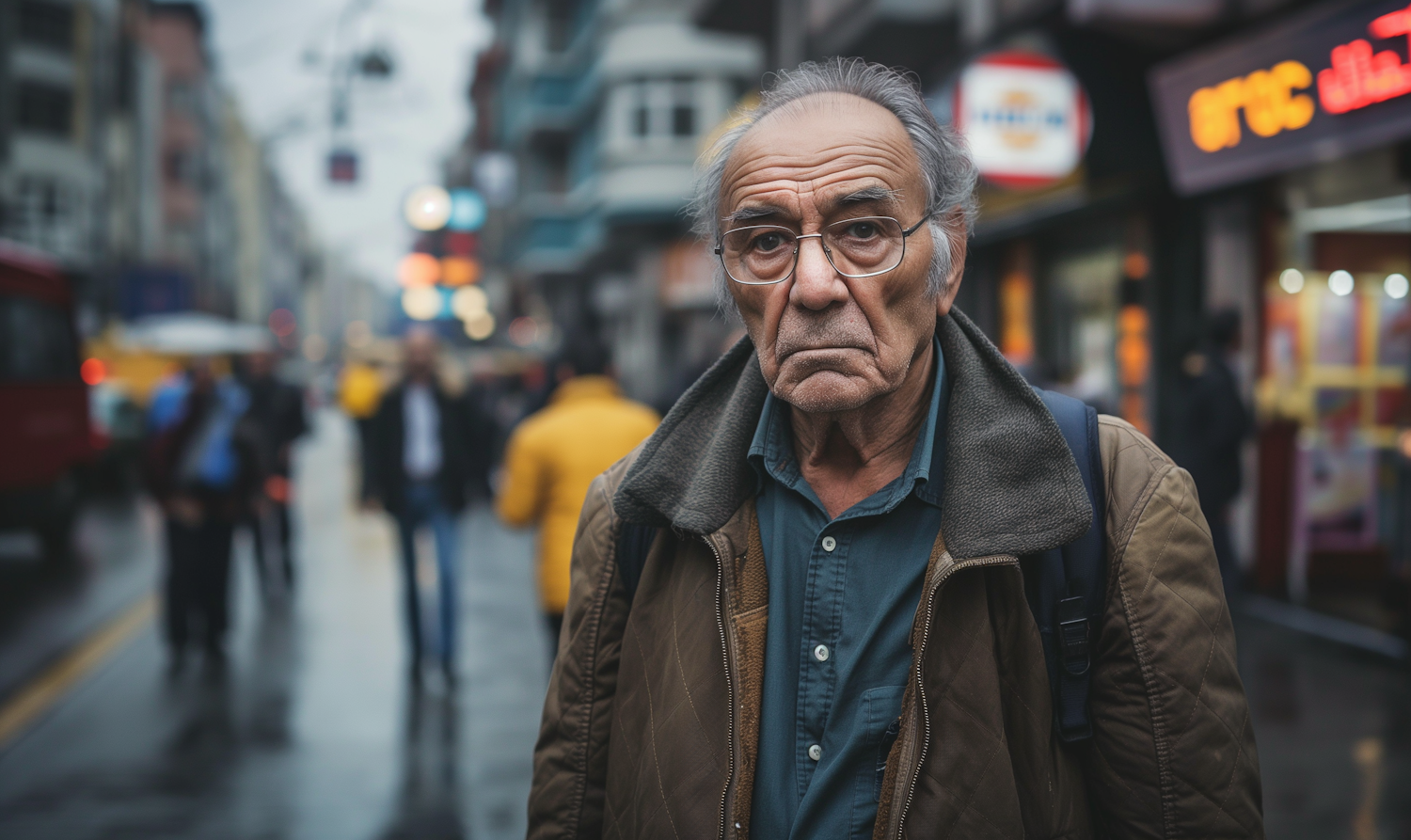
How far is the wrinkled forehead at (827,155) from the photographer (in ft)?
5.33

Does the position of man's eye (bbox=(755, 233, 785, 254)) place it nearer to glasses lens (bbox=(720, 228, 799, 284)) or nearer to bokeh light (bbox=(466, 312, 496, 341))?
glasses lens (bbox=(720, 228, 799, 284))

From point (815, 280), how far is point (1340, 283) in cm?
755

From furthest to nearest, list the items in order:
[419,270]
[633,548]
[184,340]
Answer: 1. [184,340]
2. [419,270]
3. [633,548]

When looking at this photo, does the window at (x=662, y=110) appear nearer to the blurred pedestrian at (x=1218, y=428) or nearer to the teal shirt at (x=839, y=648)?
the blurred pedestrian at (x=1218, y=428)

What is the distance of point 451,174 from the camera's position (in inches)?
3268

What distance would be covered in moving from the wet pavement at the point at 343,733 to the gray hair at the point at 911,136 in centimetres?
322

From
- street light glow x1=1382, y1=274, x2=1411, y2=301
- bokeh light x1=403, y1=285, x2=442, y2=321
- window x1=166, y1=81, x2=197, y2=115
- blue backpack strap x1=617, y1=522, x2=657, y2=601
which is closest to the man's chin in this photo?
blue backpack strap x1=617, y1=522, x2=657, y2=601

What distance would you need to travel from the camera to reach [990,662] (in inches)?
59.0

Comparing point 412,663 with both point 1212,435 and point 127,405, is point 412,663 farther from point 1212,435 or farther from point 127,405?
point 127,405

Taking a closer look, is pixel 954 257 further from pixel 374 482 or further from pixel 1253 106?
pixel 1253 106

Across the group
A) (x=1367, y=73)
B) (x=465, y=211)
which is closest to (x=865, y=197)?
(x=1367, y=73)

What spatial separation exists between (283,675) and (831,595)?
5768mm

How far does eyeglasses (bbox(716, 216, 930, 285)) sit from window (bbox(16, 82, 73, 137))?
136ft

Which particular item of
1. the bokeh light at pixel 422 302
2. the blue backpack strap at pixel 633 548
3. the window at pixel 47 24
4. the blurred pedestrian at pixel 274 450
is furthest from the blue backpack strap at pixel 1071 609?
the window at pixel 47 24
